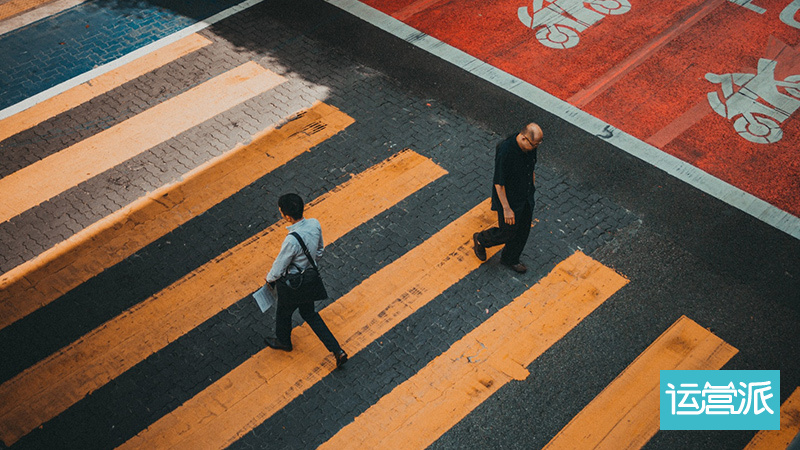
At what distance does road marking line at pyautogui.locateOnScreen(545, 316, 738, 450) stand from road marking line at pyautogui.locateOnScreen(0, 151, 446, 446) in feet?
10.5

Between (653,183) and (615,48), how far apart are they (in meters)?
3.16

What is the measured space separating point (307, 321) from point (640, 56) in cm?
709

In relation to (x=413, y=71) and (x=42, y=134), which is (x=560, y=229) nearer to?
(x=413, y=71)

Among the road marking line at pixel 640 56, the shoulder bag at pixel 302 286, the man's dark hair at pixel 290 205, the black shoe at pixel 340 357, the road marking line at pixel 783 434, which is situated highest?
the man's dark hair at pixel 290 205

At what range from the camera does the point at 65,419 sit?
19.0 ft

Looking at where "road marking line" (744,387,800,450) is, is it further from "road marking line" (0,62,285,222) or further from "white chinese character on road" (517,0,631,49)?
"road marking line" (0,62,285,222)

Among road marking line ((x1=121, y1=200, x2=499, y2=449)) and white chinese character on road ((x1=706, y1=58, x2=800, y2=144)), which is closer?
road marking line ((x1=121, y1=200, x2=499, y2=449))

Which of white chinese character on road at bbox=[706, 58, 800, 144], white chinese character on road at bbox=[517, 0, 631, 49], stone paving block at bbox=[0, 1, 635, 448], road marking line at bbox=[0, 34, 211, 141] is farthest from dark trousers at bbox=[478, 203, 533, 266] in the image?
road marking line at bbox=[0, 34, 211, 141]

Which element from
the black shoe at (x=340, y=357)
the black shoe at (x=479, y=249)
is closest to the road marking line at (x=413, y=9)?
the black shoe at (x=479, y=249)

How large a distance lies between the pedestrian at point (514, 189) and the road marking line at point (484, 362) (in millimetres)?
623

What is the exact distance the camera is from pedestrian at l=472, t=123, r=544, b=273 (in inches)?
235

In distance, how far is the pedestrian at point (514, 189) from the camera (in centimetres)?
596

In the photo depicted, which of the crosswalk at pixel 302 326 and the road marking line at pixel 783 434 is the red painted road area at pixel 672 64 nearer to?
the crosswalk at pixel 302 326

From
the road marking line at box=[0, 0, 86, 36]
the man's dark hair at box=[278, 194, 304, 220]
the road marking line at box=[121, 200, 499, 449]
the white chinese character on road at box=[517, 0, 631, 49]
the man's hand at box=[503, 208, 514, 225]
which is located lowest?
the road marking line at box=[121, 200, 499, 449]
